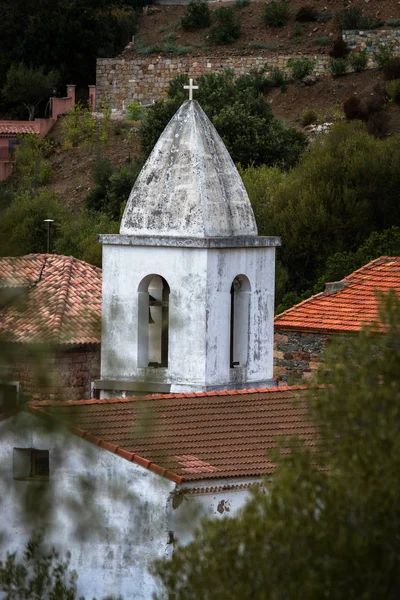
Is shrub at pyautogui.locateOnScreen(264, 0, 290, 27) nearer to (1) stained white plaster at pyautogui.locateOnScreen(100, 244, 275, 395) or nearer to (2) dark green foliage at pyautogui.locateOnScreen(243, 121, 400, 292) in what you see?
(2) dark green foliage at pyautogui.locateOnScreen(243, 121, 400, 292)

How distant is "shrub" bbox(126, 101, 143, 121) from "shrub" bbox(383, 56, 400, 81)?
24.6 ft

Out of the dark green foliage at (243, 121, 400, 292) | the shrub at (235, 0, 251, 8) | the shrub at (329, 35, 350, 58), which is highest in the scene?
the shrub at (235, 0, 251, 8)

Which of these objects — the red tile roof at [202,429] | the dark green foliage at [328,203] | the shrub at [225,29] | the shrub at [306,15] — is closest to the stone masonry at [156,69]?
the shrub at [225,29]

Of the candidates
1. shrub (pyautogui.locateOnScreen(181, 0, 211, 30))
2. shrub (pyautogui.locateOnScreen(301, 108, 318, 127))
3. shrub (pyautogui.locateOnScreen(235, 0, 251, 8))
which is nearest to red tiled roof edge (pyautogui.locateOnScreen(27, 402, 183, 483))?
shrub (pyautogui.locateOnScreen(301, 108, 318, 127))

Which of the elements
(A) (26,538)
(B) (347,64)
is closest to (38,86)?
(B) (347,64)

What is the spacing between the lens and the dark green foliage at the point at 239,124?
4009 centimetres

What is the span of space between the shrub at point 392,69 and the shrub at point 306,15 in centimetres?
718

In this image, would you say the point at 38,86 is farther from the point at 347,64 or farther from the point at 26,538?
the point at 26,538

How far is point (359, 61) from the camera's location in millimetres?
49688

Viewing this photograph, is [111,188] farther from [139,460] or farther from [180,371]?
[139,460]

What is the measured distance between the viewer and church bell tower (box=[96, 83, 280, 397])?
1606 cm

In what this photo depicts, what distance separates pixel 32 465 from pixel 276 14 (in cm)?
4648

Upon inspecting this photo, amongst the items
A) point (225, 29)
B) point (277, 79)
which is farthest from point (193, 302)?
point (225, 29)

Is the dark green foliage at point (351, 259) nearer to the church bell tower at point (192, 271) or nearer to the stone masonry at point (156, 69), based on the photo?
the church bell tower at point (192, 271)
